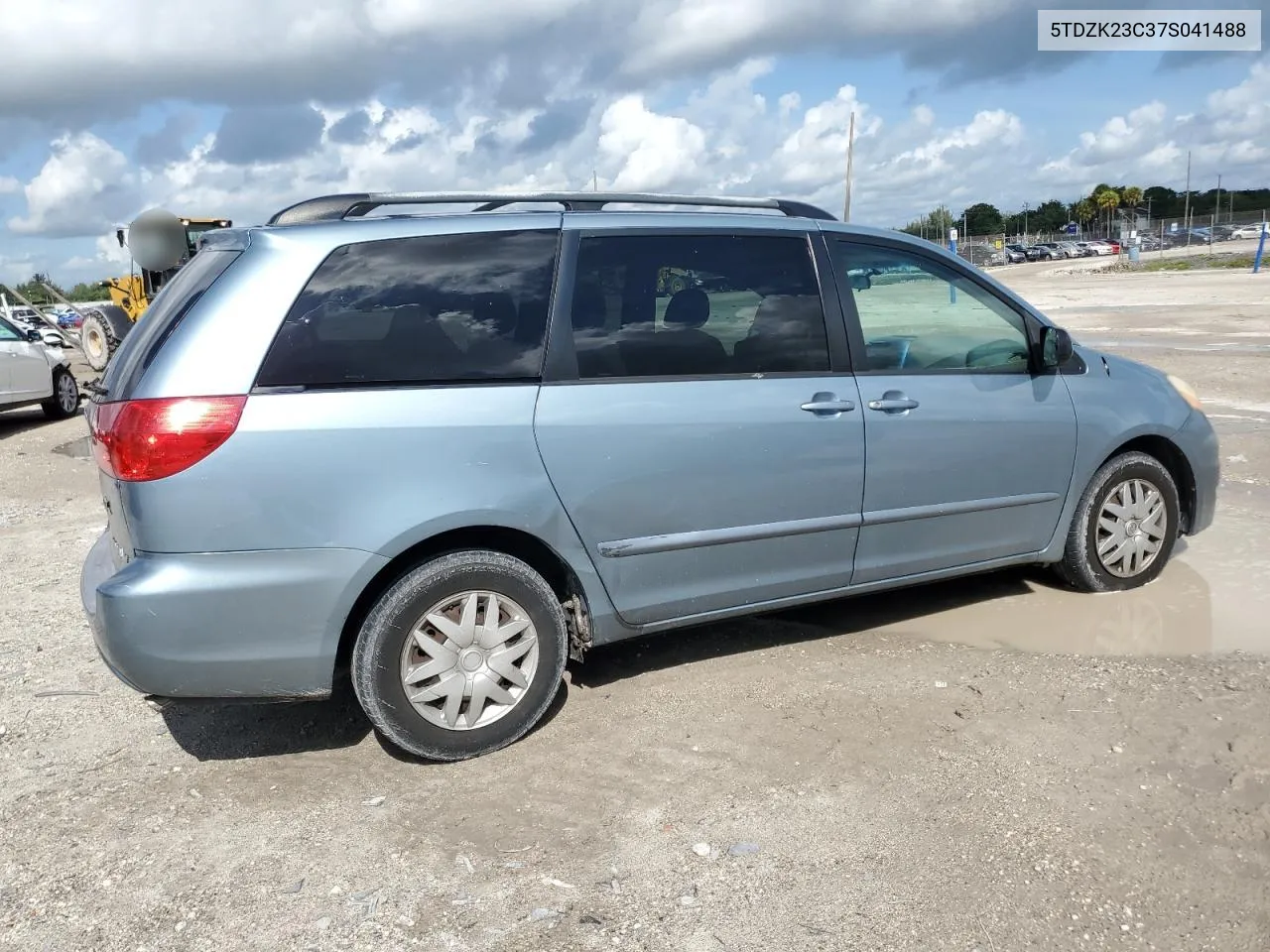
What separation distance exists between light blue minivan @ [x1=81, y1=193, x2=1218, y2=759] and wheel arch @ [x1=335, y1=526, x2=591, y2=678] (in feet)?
0.04

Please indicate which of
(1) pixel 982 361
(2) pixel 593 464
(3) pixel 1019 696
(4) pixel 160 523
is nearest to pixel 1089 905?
(3) pixel 1019 696

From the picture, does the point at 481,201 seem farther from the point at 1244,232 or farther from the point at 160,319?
the point at 1244,232

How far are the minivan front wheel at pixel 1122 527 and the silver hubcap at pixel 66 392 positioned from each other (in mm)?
13293

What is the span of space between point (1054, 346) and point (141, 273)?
71.2 feet

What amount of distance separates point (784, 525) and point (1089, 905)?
1.72 metres

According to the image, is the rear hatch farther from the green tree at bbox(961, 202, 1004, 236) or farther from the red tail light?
the green tree at bbox(961, 202, 1004, 236)

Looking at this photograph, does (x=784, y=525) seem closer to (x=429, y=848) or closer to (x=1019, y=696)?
(x=1019, y=696)

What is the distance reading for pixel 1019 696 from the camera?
4.05 m

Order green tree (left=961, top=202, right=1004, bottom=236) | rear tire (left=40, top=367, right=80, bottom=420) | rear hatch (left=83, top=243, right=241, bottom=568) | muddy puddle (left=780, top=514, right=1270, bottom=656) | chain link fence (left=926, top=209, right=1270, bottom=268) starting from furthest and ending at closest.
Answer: green tree (left=961, top=202, right=1004, bottom=236), chain link fence (left=926, top=209, right=1270, bottom=268), rear tire (left=40, top=367, right=80, bottom=420), muddy puddle (left=780, top=514, right=1270, bottom=656), rear hatch (left=83, top=243, right=241, bottom=568)

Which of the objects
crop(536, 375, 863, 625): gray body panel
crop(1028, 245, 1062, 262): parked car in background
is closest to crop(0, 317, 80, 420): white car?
crop(536, 375, 863, 625): gray body panel

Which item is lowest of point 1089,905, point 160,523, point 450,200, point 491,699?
point 1089,905

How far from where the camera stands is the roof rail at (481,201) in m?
3.75

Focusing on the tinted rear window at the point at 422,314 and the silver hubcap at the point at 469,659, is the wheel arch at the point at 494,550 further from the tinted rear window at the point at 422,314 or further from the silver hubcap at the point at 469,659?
the tinted rear window at the point at 422,314

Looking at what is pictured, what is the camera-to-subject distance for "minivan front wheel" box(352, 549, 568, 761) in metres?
3.47
